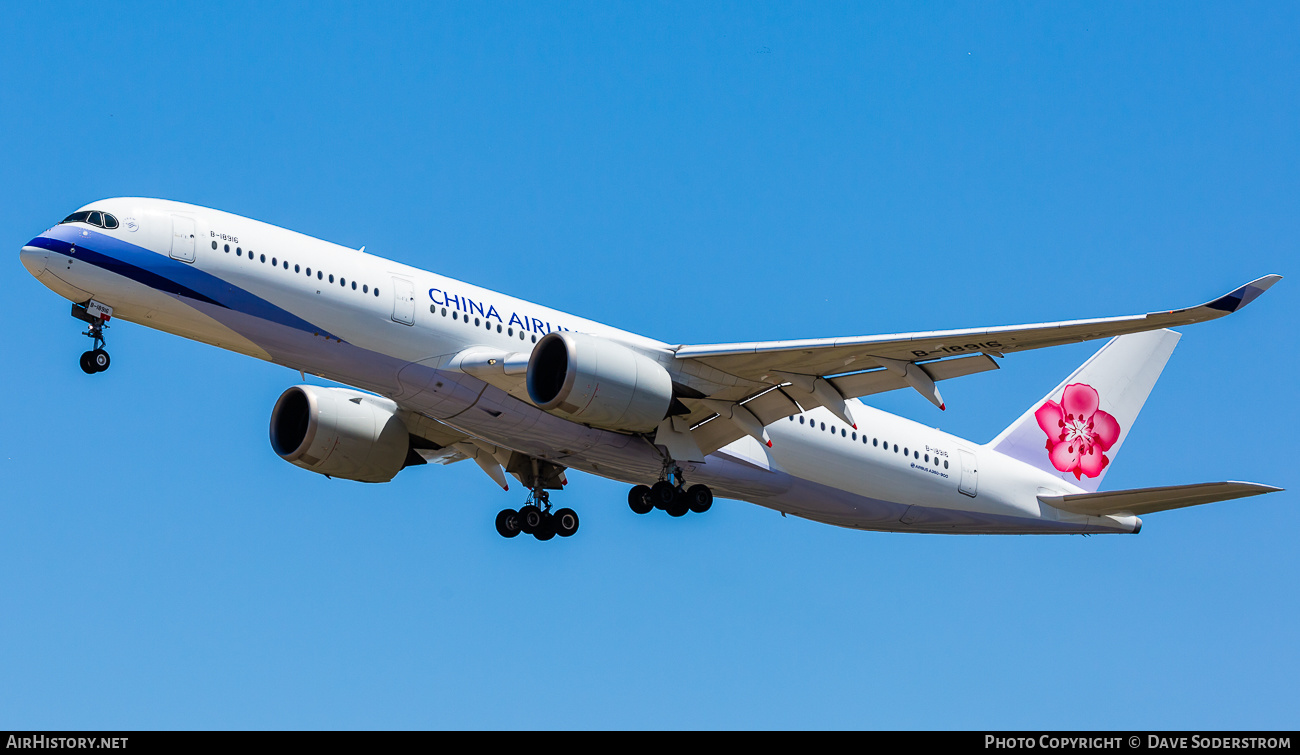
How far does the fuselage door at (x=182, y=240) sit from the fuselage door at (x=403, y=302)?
144 inches

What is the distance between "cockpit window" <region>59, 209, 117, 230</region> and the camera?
23656mm

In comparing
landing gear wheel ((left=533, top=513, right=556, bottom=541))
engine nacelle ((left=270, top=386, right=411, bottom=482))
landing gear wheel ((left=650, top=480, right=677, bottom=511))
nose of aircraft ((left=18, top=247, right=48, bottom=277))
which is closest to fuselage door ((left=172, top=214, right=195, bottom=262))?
nose of aircraft ((left=18, top=247, right=48, bottom=277))

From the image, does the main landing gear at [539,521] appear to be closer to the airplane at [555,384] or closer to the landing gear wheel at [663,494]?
the airplane at [555,384]

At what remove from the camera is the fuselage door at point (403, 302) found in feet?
81.7

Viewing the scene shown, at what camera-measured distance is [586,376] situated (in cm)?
2441

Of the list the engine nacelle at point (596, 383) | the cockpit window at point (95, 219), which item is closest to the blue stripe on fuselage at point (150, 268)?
the cockpit window at point (95, 219)

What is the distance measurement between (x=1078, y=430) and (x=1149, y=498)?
17.2 feet

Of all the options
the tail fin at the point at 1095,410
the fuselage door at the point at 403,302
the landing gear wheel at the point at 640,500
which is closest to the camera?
the fuselage door at the point at 403,302

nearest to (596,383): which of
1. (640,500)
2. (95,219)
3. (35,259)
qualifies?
(640,500)

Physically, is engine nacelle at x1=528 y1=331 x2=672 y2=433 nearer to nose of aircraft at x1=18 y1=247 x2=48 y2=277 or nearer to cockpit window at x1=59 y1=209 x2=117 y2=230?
cockpit window at x1=59 y1=209 x2=117 y2=230

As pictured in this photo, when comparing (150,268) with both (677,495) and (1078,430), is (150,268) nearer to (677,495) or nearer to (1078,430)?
(677,495)

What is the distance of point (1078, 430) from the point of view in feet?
112

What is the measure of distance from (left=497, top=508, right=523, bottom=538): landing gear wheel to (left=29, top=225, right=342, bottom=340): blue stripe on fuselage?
8822 mm

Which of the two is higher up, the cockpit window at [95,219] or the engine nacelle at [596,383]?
the cockpit window at [95,219]
